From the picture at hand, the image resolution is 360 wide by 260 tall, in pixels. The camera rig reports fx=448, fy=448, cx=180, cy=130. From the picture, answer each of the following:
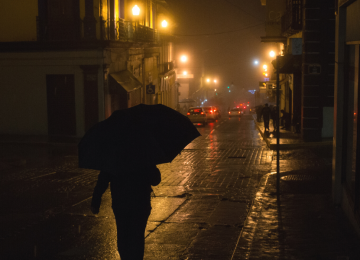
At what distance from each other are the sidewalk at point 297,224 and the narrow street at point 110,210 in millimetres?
260

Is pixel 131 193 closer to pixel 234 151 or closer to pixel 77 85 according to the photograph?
pixel 234 151

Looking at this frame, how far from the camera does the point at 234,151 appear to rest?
17.8 metres

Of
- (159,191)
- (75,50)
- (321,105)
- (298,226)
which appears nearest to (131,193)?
(298,226)

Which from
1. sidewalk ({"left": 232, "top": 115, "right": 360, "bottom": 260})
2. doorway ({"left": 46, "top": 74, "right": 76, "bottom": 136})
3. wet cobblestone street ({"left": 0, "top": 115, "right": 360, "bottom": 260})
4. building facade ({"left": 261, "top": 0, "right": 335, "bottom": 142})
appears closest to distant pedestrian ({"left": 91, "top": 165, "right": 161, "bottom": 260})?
wet cobblestone street ({"left": 0, "top": 115, "right": 360, "bottom": 260})

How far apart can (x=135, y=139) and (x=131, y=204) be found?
2.31 ft

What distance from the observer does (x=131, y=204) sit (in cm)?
467

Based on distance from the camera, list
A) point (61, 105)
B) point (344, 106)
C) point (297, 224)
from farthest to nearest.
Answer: point (61, 105), point (344, 106), point (297, 224)

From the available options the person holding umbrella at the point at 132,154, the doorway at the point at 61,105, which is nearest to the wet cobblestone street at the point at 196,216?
the person holding umbrella at the point at 132,154

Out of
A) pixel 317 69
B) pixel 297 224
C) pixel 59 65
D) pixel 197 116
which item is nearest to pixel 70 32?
pixel 59 65

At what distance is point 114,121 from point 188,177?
758 cm

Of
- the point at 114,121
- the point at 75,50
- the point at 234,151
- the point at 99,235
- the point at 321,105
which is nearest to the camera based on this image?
the point at 114,121

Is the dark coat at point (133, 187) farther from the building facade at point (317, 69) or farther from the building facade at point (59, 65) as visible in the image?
the building facade at point (59, 65)

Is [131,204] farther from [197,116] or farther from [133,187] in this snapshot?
[197,116]

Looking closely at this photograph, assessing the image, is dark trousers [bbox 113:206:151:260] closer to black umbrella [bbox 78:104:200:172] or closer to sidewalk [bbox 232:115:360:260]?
black umbrella [bbox 78:104:200:172]
